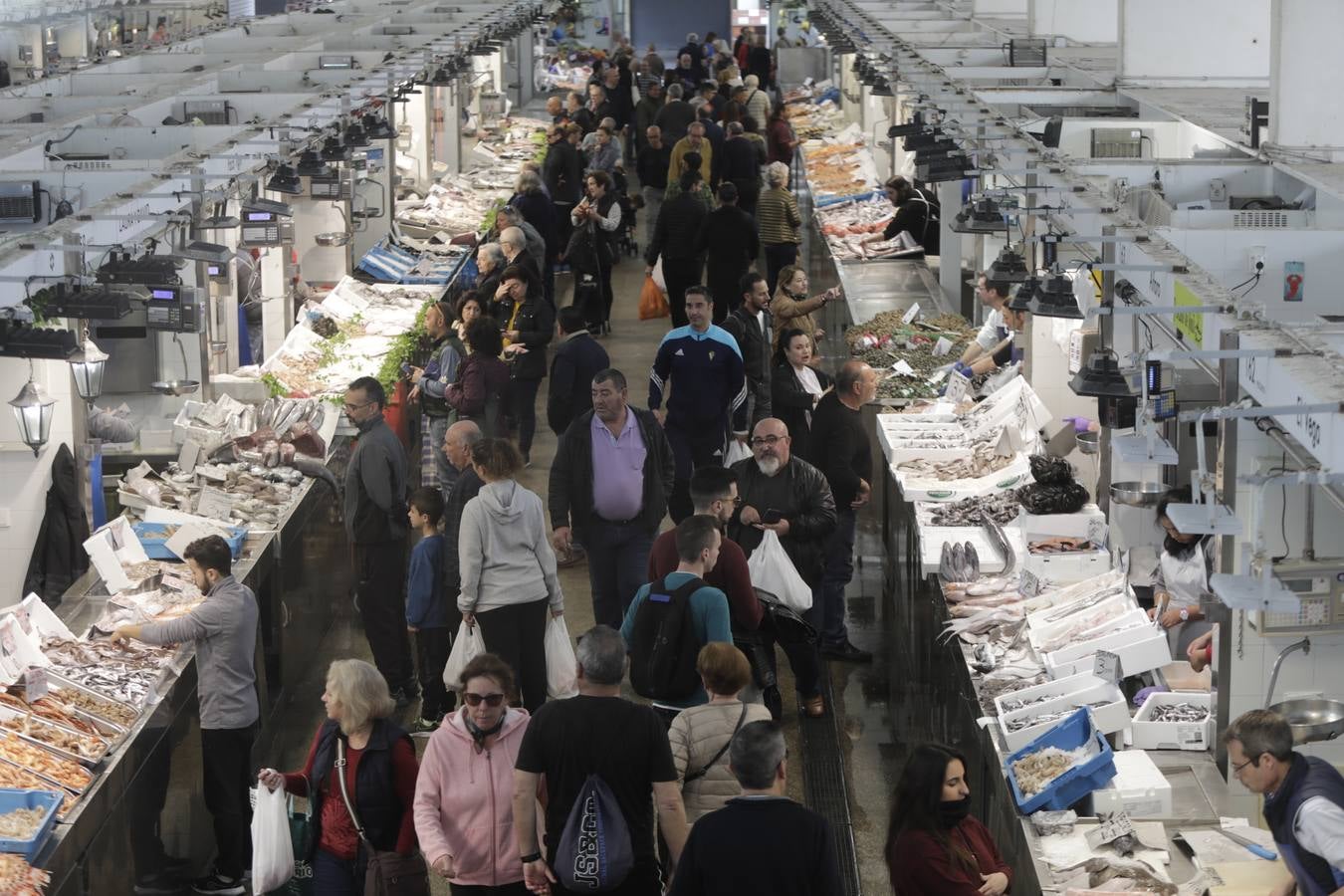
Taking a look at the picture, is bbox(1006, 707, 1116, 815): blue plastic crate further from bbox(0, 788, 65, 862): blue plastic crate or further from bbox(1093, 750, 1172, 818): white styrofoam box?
bbox(0, 788, 65, 862): blue plastic crate

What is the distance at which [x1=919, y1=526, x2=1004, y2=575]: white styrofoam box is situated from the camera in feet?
28.1

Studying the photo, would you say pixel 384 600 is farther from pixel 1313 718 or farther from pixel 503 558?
pixel 1313 718

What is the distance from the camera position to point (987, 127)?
11.2 metres

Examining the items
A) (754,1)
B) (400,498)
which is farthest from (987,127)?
(754,1)

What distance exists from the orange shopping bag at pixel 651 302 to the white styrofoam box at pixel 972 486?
7.02m

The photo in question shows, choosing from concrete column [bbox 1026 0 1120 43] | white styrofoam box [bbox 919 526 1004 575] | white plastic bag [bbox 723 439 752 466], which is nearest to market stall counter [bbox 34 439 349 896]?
white plastic bag [bbox 723 439 752 466]

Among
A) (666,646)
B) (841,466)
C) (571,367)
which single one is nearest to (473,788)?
(666,646)

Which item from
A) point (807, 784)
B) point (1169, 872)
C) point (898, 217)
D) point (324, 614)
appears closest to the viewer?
point (1169, 872)

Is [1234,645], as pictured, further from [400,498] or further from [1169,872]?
[400,498]

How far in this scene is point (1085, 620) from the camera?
749 centimetres

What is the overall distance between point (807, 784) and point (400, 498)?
7.66 feet

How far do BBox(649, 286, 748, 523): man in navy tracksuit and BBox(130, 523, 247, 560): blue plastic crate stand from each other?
2221mm

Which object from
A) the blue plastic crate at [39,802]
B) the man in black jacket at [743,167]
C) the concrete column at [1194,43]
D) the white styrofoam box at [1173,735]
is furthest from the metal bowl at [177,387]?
the man in black jacket at [743,167]

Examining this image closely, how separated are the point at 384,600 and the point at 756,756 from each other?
14.7 ft
